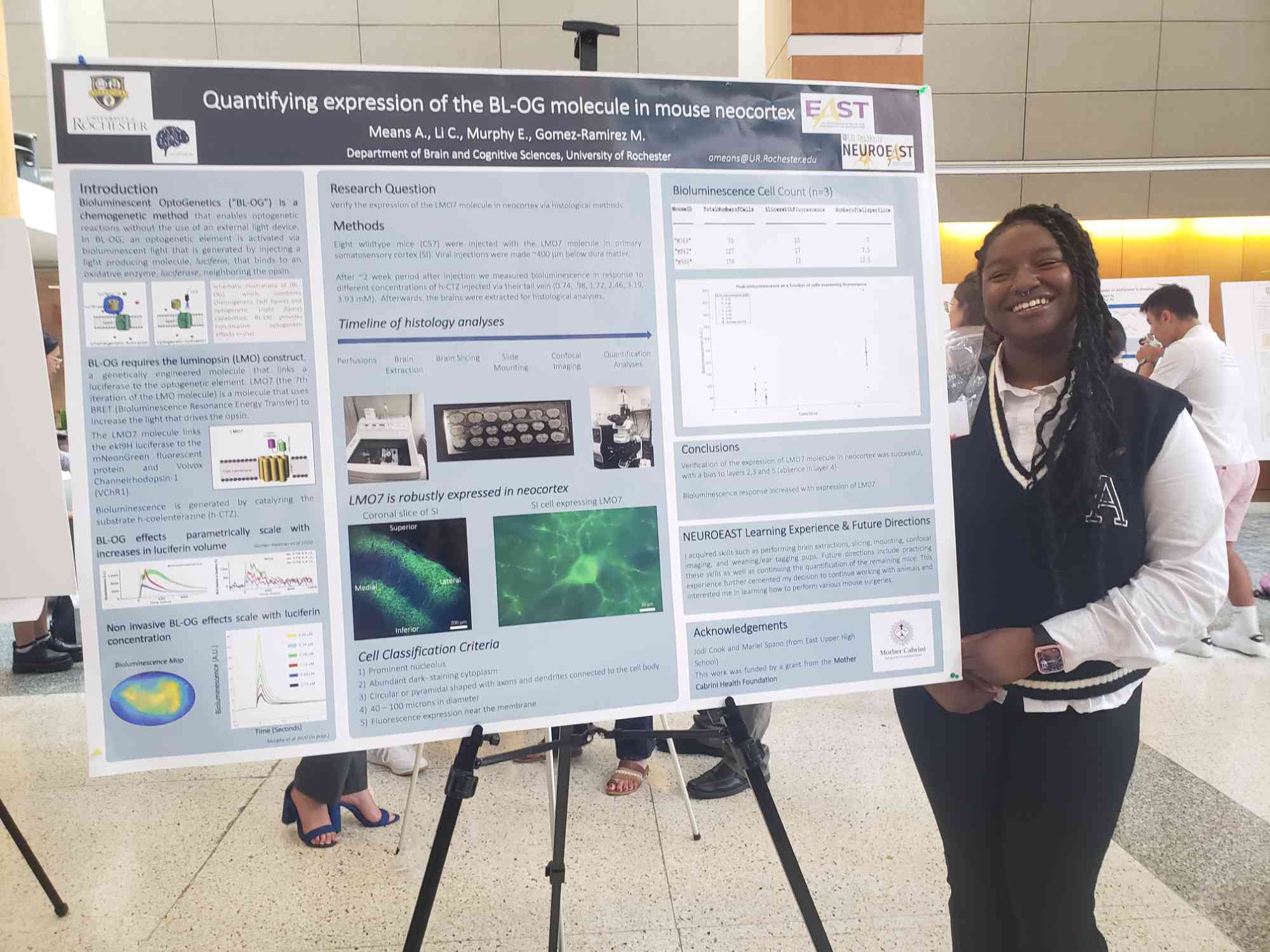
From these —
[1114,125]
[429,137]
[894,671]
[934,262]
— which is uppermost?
[1114,125]

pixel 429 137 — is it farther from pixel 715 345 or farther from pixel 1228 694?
pixel 1228 694

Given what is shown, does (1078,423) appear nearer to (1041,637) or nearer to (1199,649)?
(1041,637)

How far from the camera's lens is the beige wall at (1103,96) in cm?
672

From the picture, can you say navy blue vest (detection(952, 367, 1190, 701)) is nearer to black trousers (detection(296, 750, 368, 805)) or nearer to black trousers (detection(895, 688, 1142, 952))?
black trousers (detection(895, 688, 1142, 952))

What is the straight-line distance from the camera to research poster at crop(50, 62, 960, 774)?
3.29 feet

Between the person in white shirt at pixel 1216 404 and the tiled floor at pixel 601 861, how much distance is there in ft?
2.97

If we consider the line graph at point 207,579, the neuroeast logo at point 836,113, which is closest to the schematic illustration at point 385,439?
the line graph at point 207,579

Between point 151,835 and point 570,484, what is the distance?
190cm

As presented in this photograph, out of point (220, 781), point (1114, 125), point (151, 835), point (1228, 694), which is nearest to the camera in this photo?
point (151, 835)

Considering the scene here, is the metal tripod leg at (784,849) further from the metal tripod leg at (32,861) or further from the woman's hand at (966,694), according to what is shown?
the metal tripod leg at (32,861)

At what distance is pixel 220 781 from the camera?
2445 mm

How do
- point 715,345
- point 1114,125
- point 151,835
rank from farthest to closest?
point 1114,125
point 151,835
point 715,345

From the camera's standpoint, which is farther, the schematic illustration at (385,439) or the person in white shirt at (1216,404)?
the person in white shirt at (1216,404)

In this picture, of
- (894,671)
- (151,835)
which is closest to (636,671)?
(894,671)
